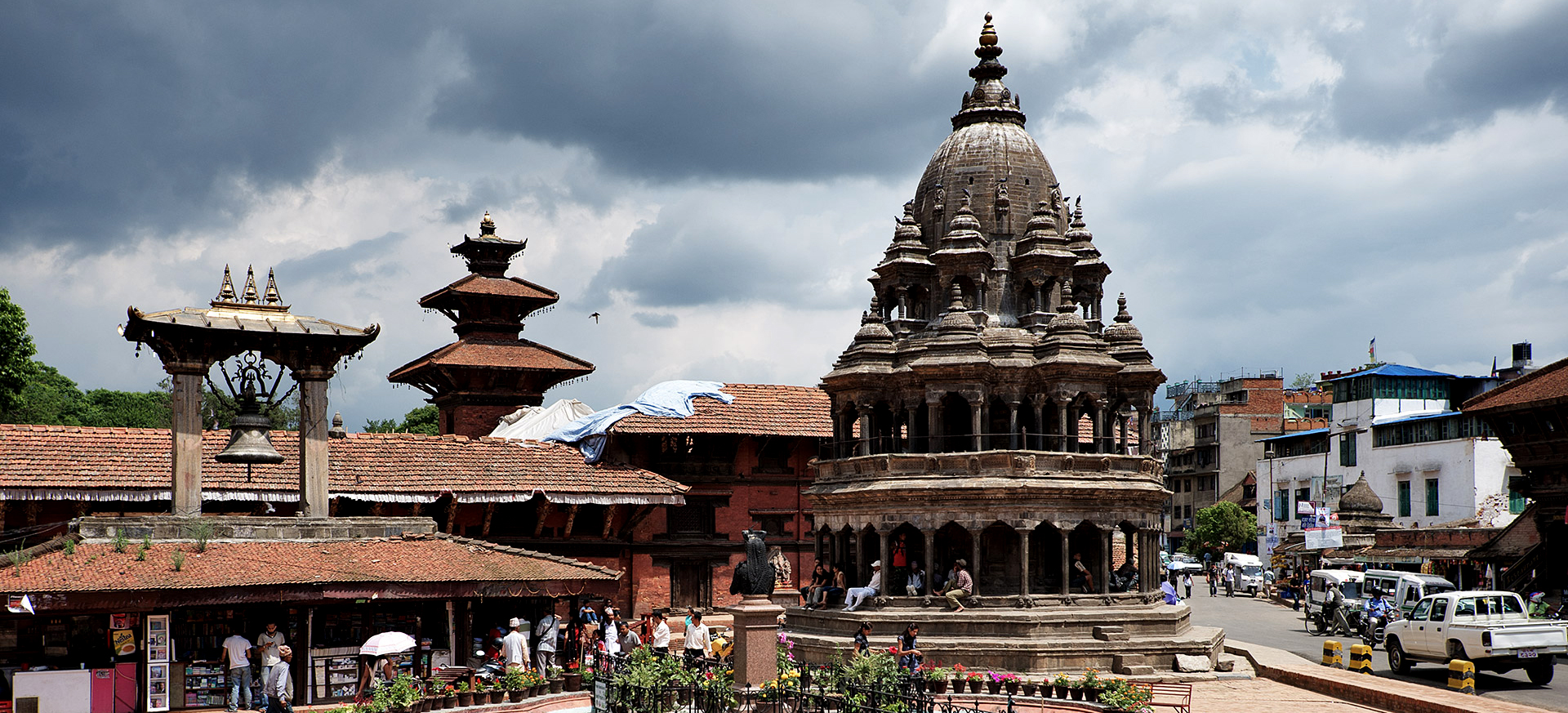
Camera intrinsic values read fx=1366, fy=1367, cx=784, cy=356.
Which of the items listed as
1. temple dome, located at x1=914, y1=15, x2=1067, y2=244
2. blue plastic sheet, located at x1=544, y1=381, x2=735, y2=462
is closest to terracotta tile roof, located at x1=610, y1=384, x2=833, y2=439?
blue plastic sheet, located at x1=544, y1=381, x2=735, y2=462

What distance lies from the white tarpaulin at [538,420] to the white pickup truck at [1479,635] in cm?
2544

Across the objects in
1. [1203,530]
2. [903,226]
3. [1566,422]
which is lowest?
[1203,530]

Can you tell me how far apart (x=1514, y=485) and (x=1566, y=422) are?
20.0 feet

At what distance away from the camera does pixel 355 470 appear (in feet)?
115

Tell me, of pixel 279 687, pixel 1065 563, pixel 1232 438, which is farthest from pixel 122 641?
pixel 1232 438

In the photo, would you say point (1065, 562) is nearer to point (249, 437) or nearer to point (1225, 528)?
point (249, 437)

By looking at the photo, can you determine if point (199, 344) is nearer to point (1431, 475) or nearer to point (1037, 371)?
point (1037, 371)

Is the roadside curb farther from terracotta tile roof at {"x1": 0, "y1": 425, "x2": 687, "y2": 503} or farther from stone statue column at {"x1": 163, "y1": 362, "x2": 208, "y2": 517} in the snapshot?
stone statue column at {"x1": 163, "y1": 362, "x2": 208, "y2": 517}

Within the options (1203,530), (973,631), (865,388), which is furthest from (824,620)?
(1203,530)

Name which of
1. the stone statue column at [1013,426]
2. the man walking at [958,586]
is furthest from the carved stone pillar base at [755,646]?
the stone statue column at [1013,426]

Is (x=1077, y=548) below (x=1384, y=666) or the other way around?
the other way around

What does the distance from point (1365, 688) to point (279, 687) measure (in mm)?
19148

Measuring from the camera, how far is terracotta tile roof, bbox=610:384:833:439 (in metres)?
40.3

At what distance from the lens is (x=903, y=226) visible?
3681 centimetres
